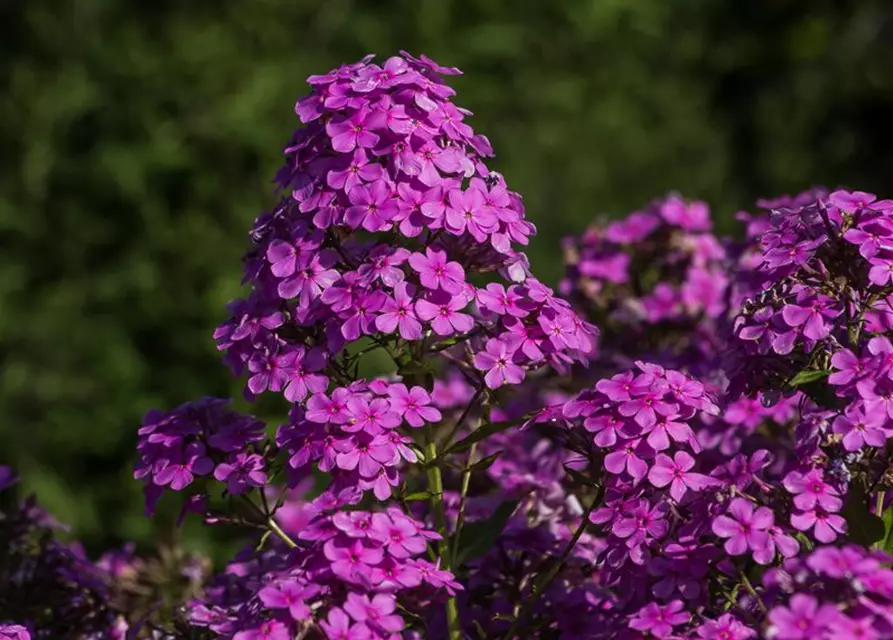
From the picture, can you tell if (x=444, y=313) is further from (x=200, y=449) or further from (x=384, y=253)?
(x=200, y=449)

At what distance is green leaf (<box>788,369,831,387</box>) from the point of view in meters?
2.29

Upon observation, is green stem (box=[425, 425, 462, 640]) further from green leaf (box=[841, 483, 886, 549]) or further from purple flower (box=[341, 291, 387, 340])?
green leaf (box=[841, 483, 886, 549])

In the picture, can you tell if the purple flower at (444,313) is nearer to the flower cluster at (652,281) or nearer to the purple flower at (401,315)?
the purple flower at (401,315)

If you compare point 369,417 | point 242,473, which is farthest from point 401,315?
point 242,473

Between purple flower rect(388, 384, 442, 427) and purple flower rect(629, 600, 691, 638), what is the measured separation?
46cm

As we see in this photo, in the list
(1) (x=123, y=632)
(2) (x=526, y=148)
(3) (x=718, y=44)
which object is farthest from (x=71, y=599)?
(3) (x=718, y=44)

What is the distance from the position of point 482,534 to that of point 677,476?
0.48m

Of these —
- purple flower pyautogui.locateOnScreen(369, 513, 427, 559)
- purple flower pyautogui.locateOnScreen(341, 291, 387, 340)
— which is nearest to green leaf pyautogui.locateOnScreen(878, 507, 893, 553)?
purple flower pyautogui.locateOnScreen(369, 513, 427, 559)

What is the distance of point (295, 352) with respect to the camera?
7.66 feet

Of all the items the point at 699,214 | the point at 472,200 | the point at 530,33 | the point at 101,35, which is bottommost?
the point at 472,200

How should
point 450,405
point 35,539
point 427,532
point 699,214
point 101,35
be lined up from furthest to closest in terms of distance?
point 101,35 < point 699,214 < point 450,405 < point 35,539 < point 427,532

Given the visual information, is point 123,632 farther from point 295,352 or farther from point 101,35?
point 101,35

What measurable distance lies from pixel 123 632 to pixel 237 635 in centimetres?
78

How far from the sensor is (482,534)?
2.59 metres
